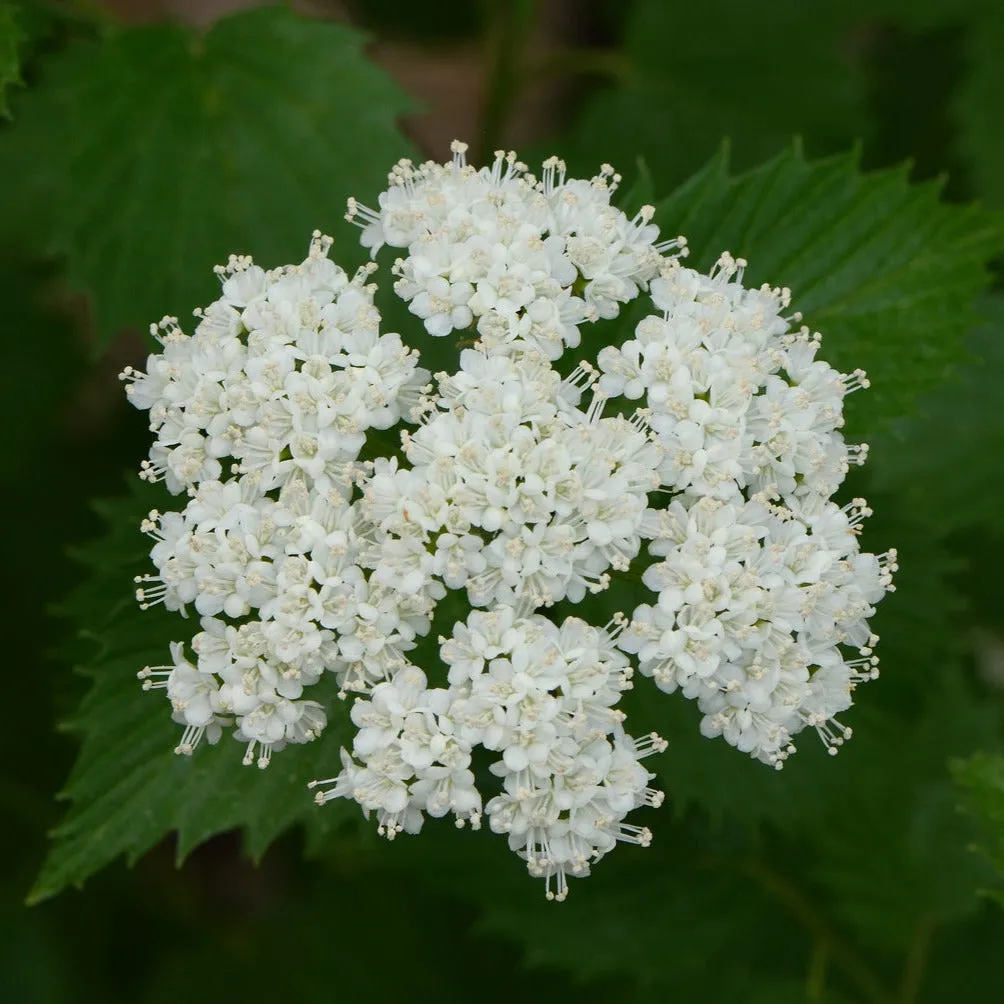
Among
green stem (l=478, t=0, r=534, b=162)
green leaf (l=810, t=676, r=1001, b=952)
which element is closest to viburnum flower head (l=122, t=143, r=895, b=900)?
green leaf (l=810, t=676, r=1001, b=952)

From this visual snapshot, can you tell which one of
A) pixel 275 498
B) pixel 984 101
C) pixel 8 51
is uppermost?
pixel 984 101

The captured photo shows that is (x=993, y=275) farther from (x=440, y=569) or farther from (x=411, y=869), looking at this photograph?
(x=411, y=869)

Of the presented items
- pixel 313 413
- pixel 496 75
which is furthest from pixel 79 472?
pixel 313 413

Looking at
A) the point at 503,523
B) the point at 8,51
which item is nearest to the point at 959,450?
the point at 503,523

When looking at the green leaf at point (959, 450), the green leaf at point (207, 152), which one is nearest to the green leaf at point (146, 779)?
Answer: the green leaf at point (207, 152)

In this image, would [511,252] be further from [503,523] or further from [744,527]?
[744,527]

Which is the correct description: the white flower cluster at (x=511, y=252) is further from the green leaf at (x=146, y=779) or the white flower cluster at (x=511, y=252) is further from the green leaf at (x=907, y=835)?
the green leaf at (x=907, y=835)

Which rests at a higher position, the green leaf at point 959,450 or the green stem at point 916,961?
the green leaf at point 959,450
